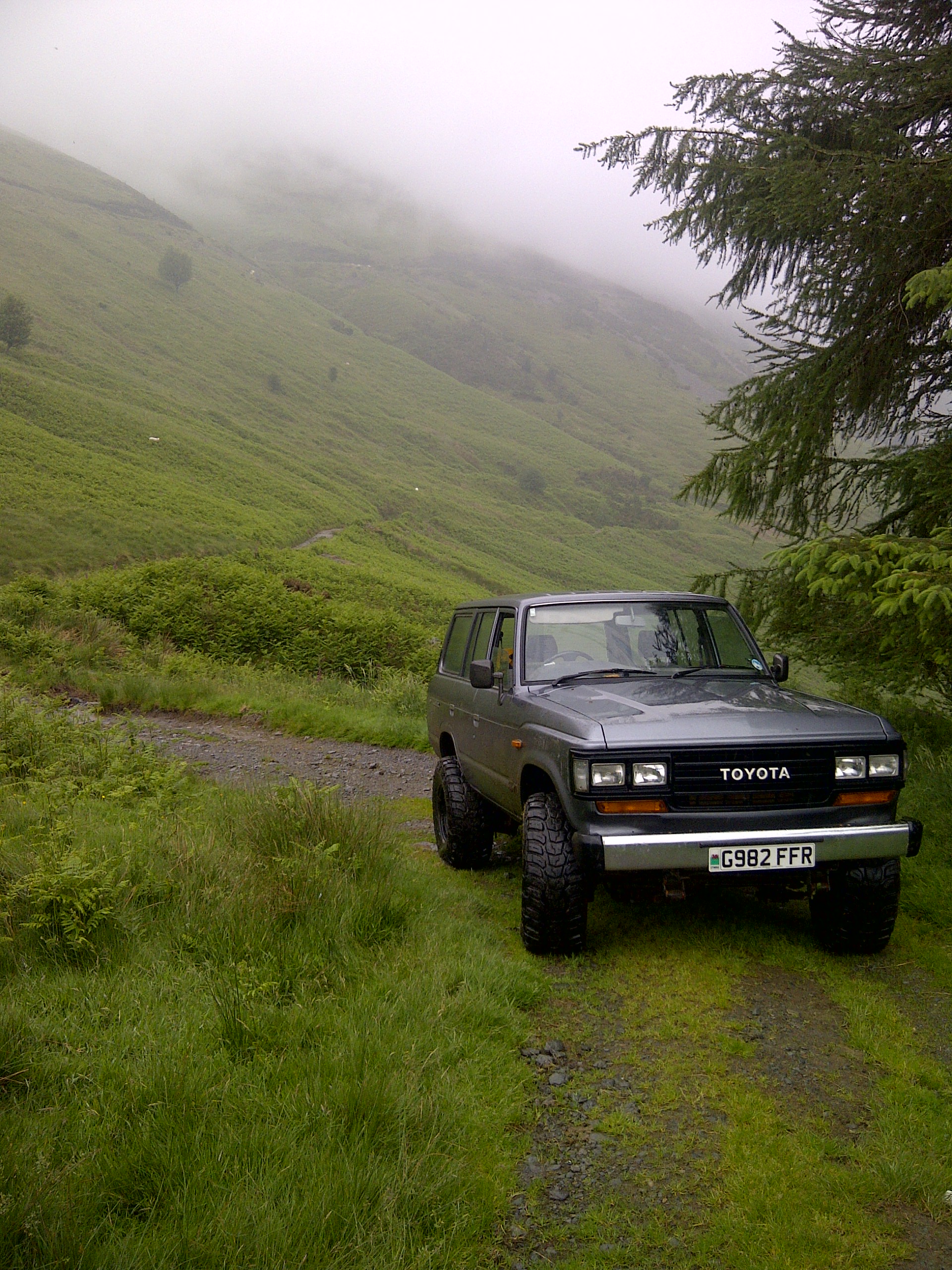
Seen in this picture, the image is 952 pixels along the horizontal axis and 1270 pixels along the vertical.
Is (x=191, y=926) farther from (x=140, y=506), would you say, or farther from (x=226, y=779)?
(x=140, y=506)

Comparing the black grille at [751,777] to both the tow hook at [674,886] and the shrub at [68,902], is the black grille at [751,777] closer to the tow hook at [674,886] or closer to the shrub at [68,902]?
the tow hook at [674,886]

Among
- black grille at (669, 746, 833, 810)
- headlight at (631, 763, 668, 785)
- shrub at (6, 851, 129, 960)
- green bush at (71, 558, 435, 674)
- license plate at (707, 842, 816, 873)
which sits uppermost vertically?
black grille at (669, 746, 833, 810)

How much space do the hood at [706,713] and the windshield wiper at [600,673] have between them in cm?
5

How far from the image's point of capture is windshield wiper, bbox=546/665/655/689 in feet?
17.3

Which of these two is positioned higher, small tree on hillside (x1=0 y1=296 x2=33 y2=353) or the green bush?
small tree on hillside (x1=0 y1=296 x2=33 y2=353)

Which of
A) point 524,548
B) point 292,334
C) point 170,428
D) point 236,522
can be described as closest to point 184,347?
point 292,334

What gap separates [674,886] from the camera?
13.6ft

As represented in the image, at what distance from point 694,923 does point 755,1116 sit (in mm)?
1856

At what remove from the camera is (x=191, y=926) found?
3.92m

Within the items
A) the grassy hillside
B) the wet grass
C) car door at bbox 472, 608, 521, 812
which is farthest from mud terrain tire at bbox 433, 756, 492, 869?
the grassy hillside

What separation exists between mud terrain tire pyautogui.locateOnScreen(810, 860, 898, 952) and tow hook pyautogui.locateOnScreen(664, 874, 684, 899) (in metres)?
0.82

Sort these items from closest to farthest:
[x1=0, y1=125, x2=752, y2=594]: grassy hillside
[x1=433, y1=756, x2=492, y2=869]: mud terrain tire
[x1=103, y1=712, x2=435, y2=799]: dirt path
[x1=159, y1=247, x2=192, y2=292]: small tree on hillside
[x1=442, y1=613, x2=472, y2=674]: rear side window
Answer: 1. [x1=433, y1=756, x2=492, y2=869]: mud terrain tire
2. [x1=442, y1=613, x2=472, y2=674]: rear side window
3. [x1=103, y1=712, x2=435, y2=799]: dirt path
4. [x1=0, y1=125, x2=752, y2=594]: grassy hillside
5. [x1=159, y1=247, x2=192, y2=292]: small tree on hillside

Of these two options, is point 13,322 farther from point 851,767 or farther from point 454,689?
point 851,767

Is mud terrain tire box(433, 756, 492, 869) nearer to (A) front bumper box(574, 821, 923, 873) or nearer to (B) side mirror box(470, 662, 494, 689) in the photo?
(B) side mirror box(470, 662, 494, 689)
